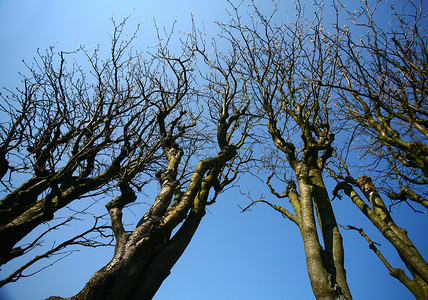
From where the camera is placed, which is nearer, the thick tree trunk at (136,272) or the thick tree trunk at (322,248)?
the thick tree trunk at (136,272)

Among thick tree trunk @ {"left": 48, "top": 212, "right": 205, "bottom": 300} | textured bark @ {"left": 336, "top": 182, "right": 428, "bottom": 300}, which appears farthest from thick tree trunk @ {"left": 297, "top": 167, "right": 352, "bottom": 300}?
thick tree trunk @ {"left": 48, "top": 212, "right": 205, "bottom": 300}

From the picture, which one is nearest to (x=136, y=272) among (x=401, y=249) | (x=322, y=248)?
(x=322, y=248)

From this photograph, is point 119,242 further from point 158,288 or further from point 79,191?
point 79,191

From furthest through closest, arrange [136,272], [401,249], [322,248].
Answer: [401,249]
[322,248]
[136,272]

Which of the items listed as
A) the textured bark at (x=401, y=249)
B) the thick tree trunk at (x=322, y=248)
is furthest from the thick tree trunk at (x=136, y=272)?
the textured bark at (x=401, y=249)

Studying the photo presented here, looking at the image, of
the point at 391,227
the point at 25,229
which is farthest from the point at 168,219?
the point at 391,227

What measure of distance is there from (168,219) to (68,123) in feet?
9.82

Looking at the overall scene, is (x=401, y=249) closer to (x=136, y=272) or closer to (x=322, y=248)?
(x=322, y=248)

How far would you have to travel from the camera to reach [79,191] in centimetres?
482

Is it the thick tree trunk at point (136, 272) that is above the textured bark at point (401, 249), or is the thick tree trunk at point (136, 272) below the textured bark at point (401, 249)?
below

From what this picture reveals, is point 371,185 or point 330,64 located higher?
point 330,64

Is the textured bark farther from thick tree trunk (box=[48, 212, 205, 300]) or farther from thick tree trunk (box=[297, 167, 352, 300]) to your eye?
thick tree trunk (box=[48, 212, 205, 300])

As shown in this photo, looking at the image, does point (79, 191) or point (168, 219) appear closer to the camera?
point (168, 219)

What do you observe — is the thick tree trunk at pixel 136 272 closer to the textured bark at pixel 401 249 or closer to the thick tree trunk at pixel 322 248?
the thick tree trunk at pixel 322 248
